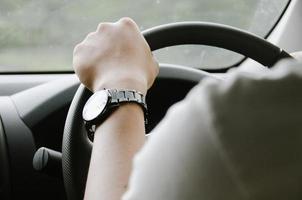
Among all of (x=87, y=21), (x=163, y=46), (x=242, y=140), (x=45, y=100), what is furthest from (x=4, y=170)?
(x=242, y=140)

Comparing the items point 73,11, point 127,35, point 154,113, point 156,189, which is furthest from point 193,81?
point 156,189

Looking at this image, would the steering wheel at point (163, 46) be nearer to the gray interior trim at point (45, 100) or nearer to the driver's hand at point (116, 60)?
the driver's hand at point (116, 60)

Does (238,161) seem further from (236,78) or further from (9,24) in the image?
(9,24)

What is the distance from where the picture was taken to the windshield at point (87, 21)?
5.42ft

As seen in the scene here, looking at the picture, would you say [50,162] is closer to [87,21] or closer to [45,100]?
[45,100]

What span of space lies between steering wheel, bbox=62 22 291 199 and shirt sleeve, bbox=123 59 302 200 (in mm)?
601

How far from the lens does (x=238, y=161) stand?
481 millimetres

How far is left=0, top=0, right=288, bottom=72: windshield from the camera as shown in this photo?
1.65 m

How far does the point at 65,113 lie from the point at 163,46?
0.29 metres

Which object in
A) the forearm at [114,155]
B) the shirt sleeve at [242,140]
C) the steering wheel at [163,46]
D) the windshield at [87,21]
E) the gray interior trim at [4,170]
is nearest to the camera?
the shirt sleeve at [242,140]

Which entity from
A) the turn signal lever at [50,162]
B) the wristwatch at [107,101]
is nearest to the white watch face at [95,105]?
the wristwatch at [107,101]

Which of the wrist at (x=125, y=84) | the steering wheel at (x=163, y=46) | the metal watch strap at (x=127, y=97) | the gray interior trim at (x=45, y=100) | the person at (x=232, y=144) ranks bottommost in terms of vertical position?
the gray interior trim at (x=45, y=100)

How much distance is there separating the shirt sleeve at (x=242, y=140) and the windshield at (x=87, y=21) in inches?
45.1

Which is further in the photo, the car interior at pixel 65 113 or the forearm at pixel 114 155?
the car interior at pixel 65 113
